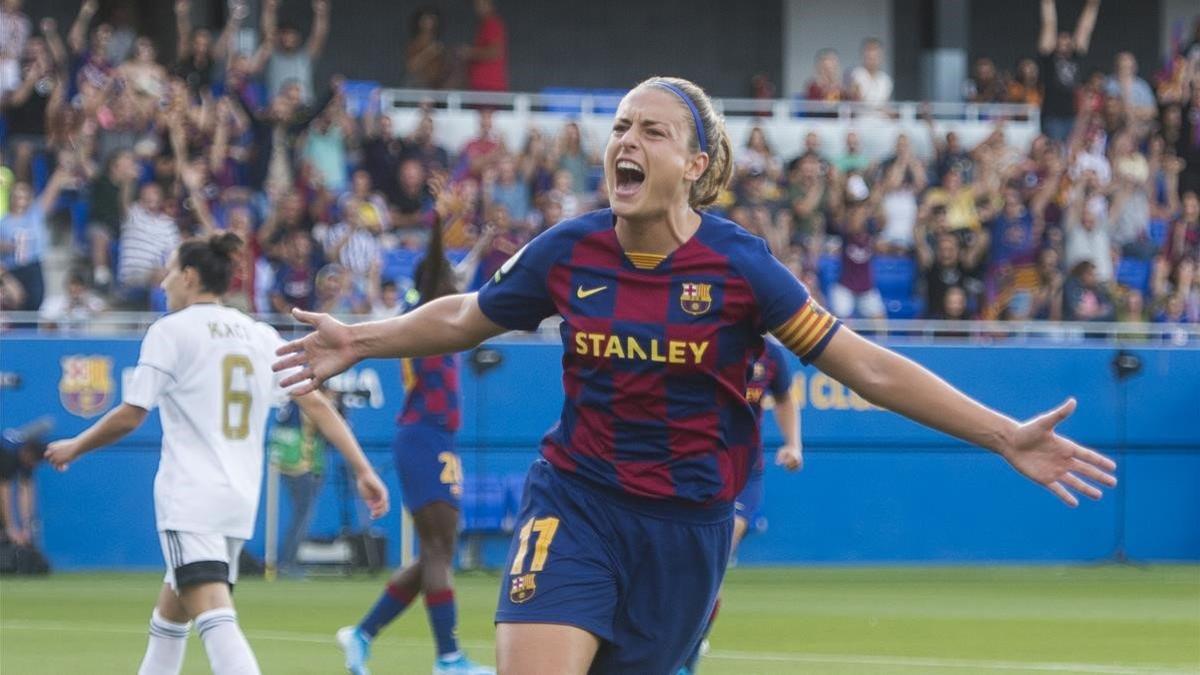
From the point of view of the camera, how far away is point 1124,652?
38.7ft

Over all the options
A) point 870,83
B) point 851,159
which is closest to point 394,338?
point 851,159

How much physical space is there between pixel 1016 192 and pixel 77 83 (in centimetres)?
998

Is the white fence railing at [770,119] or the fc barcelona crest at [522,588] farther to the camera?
the white fence railing at [770,119]

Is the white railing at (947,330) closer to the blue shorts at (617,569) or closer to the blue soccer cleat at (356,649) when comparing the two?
the blue soccer cleat at (356,649)

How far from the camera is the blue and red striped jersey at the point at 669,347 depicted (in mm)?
5352

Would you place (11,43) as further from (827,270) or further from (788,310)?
(788,310)

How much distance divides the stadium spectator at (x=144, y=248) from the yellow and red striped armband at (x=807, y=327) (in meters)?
13.7

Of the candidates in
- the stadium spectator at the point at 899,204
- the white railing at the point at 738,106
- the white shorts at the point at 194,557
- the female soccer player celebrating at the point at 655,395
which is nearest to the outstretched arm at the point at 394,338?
the female soccer player celebrating at the point at 655,395

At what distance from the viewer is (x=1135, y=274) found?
72.2 ft

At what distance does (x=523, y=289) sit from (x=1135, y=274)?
1752 cm

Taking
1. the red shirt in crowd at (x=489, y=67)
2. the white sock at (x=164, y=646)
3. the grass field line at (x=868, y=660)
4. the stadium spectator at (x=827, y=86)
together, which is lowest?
the grass field line at (x=868, y=660)

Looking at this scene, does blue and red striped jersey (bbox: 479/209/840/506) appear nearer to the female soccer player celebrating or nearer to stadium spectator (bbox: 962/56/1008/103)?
the female soccer player celebrating

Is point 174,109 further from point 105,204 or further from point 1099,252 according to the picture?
point 1099,252

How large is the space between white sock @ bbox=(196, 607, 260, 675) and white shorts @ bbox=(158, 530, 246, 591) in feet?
0.69
